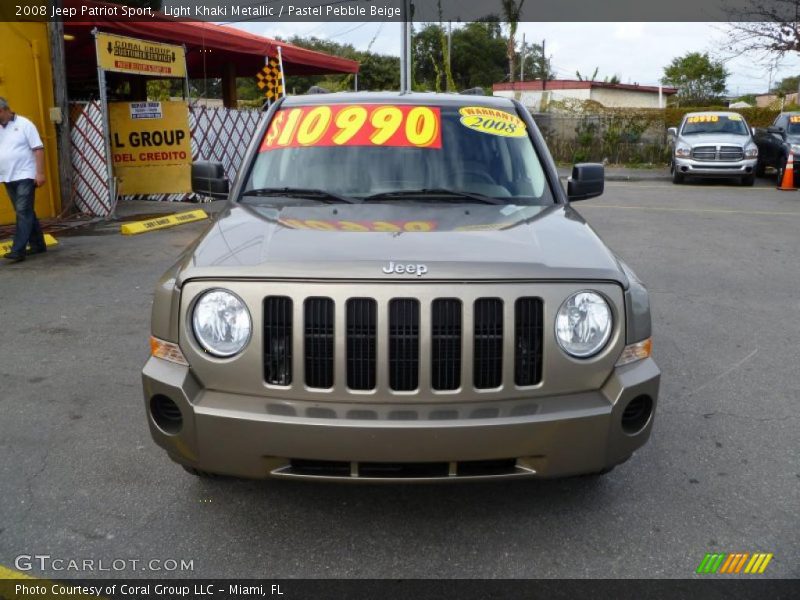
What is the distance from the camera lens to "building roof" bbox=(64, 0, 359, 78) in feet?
43.2

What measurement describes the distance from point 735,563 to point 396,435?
4.74 ft

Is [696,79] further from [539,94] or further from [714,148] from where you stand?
[714,148]

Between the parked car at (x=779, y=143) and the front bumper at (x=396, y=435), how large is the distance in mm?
17301

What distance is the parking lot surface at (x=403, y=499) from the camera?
2932 mm

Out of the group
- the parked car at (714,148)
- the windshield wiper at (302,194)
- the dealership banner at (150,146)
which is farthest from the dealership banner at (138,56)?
the parked car at (714,148)

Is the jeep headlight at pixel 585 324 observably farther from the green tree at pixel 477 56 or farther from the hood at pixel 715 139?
the green tree at pixel 477 56

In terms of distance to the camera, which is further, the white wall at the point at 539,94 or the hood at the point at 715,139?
the white wall at the point at 539,94

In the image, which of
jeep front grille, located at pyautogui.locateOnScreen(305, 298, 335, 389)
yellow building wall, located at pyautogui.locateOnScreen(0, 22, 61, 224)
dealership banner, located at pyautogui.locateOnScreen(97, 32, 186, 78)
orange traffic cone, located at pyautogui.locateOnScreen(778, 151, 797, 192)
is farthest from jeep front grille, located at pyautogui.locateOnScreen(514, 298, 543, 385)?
orange traffic cone, located at pyautogui.locateOnScreen(778, 151, 797, 192)

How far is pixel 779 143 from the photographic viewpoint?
60.7ft

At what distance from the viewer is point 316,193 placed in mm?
3893

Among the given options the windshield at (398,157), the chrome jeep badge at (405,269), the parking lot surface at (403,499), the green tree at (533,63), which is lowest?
the parking lot surface at (403,499)

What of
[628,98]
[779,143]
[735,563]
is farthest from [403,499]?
[628,98]

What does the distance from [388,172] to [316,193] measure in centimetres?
41

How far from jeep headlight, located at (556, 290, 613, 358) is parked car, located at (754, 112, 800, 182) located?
17.1 m
